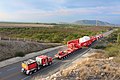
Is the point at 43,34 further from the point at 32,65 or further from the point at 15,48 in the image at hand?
the point at 32,65

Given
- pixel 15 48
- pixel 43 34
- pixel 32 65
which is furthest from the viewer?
pixel 43 34

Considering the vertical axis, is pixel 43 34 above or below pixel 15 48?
below

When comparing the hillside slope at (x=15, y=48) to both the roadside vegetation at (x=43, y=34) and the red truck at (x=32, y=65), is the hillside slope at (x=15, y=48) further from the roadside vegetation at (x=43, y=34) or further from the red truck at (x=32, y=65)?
the roadside vegetation at (x=43, y=34)

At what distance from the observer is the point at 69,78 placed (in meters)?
13.7

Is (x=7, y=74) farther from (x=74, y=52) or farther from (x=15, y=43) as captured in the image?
(x=74, y=52)

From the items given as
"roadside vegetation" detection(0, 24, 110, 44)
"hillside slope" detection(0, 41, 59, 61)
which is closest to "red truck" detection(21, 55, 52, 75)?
"hillside slope" detection(0, 41, 59, 61)

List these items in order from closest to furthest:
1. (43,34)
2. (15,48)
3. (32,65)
Result: (32,65), (15,48), (43,34)

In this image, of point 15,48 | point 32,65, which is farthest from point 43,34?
point 32,65


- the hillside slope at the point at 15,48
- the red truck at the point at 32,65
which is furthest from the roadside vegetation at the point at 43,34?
the red truck at the point at 32,65

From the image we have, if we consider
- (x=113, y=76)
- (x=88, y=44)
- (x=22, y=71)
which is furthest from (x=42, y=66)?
(x=88, y=44)

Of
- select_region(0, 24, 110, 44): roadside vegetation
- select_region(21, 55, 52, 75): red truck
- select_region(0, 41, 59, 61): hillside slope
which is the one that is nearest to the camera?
select_region(21, 55, 52, 75): red truck

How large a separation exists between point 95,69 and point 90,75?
44.0 inches

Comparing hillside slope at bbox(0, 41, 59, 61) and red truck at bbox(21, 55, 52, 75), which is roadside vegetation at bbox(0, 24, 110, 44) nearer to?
hillside slope at bbox(0, 41, 59, 61)

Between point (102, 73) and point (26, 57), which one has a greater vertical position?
point (102, 73)
